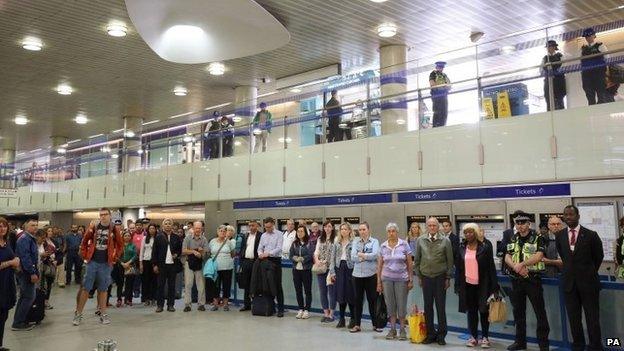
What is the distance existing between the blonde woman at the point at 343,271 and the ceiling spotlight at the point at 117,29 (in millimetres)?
5724

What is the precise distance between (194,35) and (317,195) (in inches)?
162

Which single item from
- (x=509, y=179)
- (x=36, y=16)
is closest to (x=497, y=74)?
(x=509, y=179)

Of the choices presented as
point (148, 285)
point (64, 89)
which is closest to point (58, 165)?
point (64, 89)

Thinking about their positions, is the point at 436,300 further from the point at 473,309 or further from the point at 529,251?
the point at 529,251

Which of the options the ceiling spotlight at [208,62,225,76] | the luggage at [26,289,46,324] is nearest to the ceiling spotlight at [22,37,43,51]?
the ceiling spotlight at [208,62,225,76]

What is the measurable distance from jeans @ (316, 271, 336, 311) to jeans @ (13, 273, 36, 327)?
15.3 ft

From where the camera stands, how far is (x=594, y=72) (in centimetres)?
729

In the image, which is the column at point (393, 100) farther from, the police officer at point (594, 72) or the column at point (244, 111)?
the column at point (244, 111)

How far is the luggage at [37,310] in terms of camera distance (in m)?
8.70

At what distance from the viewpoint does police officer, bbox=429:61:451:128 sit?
8977 mm

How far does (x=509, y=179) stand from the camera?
8008 millimetres

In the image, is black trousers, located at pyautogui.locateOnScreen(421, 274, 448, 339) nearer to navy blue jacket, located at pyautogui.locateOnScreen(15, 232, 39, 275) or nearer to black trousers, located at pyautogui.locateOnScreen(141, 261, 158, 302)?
navy blue jacket, located at pyautogui.locateOnScreen(15, 232, 39, 275)

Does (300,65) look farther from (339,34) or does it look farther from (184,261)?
(184,261)

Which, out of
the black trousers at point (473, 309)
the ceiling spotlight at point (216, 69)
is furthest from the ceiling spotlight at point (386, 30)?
the black trousers at point (473, 309)
